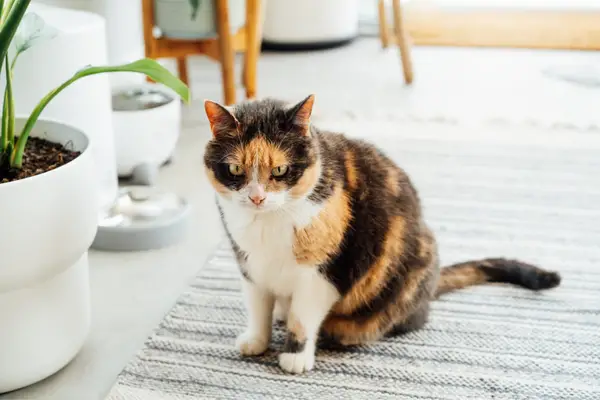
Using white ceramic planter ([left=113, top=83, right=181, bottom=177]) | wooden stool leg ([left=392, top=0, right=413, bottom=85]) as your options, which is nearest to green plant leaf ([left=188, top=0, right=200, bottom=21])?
white ceramic planter ([left=113, top=83, right=181, bottom=177])

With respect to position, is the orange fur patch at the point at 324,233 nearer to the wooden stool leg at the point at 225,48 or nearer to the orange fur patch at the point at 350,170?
the orange fur patch at the point at 350,170

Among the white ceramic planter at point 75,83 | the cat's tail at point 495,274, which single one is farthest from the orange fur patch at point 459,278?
the white ceramic planter at point 75,83

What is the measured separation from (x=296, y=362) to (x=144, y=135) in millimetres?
1034

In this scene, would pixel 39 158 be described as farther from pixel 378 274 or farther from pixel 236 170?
pixel 378 274

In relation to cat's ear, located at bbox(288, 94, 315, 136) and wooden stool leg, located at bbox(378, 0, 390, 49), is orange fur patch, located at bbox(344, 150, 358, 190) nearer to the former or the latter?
cat's ear, located at bbox(288, 94, 315, 136)

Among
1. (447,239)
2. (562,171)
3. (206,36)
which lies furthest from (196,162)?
(562,171)

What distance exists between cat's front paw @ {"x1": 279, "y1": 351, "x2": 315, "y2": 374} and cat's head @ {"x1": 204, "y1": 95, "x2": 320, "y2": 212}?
11.6 inches

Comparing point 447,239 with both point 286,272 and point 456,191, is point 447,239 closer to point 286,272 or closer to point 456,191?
point 456,191

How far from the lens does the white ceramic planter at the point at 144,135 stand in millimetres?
2088

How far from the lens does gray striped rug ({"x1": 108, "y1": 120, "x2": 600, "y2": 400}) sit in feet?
4.20

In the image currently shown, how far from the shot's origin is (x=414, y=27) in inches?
157

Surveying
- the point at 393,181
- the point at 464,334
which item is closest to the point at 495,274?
the point at 464,334

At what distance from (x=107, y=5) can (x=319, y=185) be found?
1602mm

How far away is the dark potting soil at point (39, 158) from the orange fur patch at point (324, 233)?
1.38 ft
